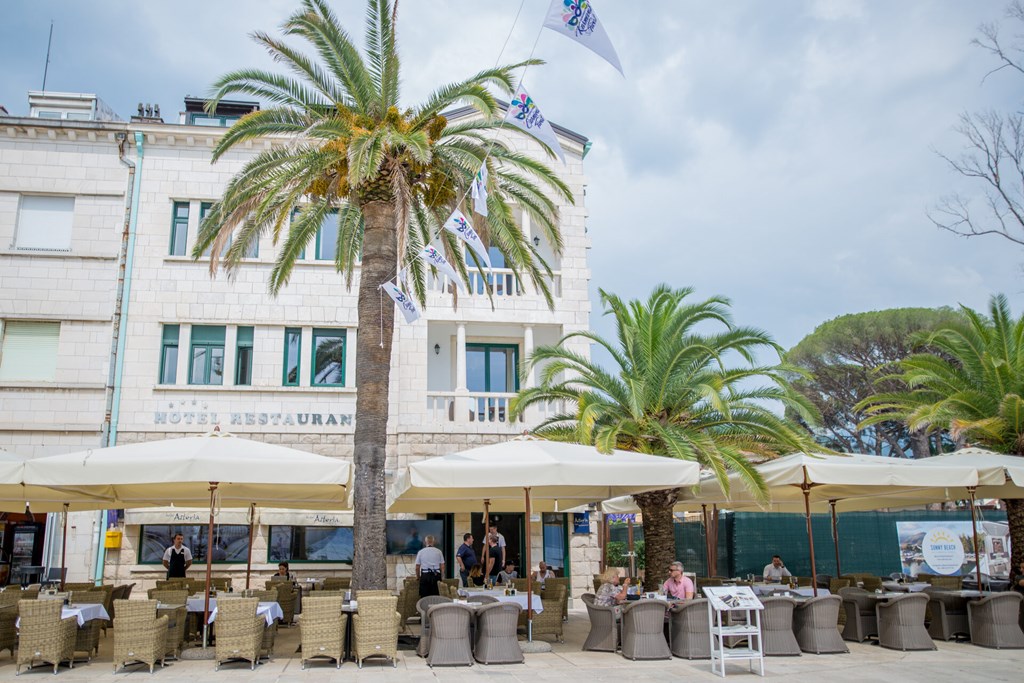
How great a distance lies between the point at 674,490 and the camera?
50.5 feet

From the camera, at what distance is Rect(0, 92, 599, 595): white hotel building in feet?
65.8

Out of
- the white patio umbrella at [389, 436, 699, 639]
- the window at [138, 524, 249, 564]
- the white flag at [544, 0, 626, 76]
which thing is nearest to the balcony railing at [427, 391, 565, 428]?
the window at [138, 524, 249, 564]

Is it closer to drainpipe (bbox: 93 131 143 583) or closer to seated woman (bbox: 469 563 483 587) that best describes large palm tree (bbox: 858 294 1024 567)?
seated woman (bbox: 469 563 483 587)

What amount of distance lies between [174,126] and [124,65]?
6.87 meters

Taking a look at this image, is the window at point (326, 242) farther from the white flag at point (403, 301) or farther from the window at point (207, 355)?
the white flag at point (403, 301)

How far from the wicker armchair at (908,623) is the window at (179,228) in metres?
17.7

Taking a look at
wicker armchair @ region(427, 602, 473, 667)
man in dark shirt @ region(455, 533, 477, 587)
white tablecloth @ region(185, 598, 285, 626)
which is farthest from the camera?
man in dark shirt @ region(455, 533, 477, 587)

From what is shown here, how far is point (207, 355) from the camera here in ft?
68.7

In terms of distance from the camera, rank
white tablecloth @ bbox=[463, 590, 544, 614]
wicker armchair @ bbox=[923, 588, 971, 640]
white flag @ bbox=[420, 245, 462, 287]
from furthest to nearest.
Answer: wicker armchair @ bbox=[923, 588, 971, 640], white flag @ bbox=[420, 245, 462, 287], white tablecloth @ bbox=[463, 590, 544, 614]

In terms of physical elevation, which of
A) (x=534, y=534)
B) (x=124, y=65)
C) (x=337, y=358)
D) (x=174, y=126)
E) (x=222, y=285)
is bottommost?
(x=534, y=534)

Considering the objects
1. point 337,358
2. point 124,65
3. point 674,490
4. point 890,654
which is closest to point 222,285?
point 337,358

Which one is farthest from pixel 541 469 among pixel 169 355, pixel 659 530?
pixel 169 355

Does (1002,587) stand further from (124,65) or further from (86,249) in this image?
(86,249)

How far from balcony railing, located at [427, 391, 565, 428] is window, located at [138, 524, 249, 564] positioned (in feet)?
17.8
